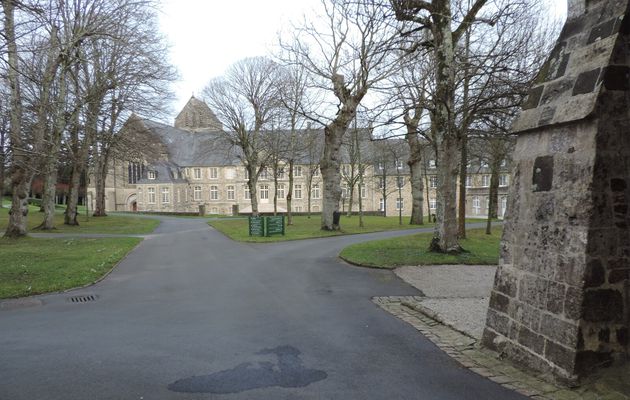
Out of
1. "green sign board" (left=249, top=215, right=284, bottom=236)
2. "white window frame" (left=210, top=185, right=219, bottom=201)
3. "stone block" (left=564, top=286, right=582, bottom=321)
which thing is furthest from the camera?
"white window frame" (left=210, top=185, right=219, bottom=201)

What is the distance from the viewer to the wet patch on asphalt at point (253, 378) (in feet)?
15.0

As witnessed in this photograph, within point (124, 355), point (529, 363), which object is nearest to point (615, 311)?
point (529, 363)

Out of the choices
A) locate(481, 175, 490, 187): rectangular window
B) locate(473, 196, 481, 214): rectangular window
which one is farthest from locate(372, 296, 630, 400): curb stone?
locate(481, 175, 490, 187): rectangular window

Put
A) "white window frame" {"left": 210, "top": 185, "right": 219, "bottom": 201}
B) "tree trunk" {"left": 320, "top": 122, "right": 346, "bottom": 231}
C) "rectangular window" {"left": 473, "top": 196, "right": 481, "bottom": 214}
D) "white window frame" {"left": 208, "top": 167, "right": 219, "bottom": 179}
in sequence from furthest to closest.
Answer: "white window frame" {"left": 210, "top": 185, "right": 219, "bottom": 201} < "white window frame" {"left": 208, "top": 167, "right": 219, "bottom": 179} < "rectangular window" {"left": 473, "top": 196, "right": 481, "bottom": 214} < "tree trunk" {"left": 320, "top": 122, "right": 346, "bottom": 231}

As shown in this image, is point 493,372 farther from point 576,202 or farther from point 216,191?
point 216,191

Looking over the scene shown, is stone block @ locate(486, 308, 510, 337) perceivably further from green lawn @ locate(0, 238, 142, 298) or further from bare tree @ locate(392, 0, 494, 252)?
green lawn @ locate(0, 238, 142, 298)

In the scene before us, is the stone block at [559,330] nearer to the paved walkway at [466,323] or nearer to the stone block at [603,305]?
the stone block at [603,305]

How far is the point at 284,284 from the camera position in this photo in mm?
10547

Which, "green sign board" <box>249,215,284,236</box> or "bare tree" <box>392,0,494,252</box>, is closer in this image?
"bare tree" <box>392,0,494,252</box>

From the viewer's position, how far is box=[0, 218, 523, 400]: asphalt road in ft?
15.0

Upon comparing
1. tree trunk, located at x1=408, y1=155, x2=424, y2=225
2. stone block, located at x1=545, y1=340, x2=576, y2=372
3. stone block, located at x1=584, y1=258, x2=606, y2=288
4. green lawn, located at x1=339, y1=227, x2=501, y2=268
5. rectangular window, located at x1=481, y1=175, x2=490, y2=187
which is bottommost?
green lawn, located at x1=339, y1=227, x2=501, y2=268

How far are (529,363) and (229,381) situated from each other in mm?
3296

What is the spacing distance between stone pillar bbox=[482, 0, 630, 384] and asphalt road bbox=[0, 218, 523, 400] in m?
0.82

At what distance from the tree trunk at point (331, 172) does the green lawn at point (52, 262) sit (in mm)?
10581
